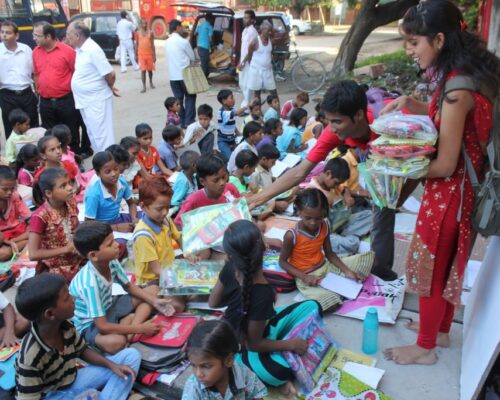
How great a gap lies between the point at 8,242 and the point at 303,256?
2.13 m

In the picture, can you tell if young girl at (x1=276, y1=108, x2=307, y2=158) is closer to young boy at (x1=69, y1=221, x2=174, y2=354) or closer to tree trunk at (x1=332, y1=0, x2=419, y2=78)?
young boy at (x1=69, y1=221, x2=174, y2=354)

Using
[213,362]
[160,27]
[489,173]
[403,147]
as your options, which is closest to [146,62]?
[403,147]

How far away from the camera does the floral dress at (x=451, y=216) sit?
6.37 feet

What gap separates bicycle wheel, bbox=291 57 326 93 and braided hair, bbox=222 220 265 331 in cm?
851

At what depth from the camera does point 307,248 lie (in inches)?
119

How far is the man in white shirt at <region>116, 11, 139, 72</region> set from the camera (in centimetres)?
1262

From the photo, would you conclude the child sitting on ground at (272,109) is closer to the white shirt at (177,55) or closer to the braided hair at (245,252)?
the white shirt at (177,55)

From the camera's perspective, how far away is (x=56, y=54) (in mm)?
5449

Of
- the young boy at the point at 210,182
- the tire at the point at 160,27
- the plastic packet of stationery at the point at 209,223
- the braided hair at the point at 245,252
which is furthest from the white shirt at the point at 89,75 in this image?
the tire at the point at 160,27

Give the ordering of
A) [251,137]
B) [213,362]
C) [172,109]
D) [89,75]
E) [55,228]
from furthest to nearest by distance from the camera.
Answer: [172,109]
[89,75]
[251,137]
[55,228]
[213,362]

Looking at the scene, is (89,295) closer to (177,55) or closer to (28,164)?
(28,164)

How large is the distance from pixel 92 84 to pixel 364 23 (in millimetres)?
7015

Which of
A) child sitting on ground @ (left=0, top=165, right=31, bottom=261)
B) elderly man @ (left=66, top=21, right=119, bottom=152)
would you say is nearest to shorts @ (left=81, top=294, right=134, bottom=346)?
child sitting on ground @ (left=0, top=165, right=31, bottom=261)

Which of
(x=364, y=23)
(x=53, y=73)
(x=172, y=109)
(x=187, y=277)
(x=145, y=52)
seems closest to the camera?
(x=187, y=277)
